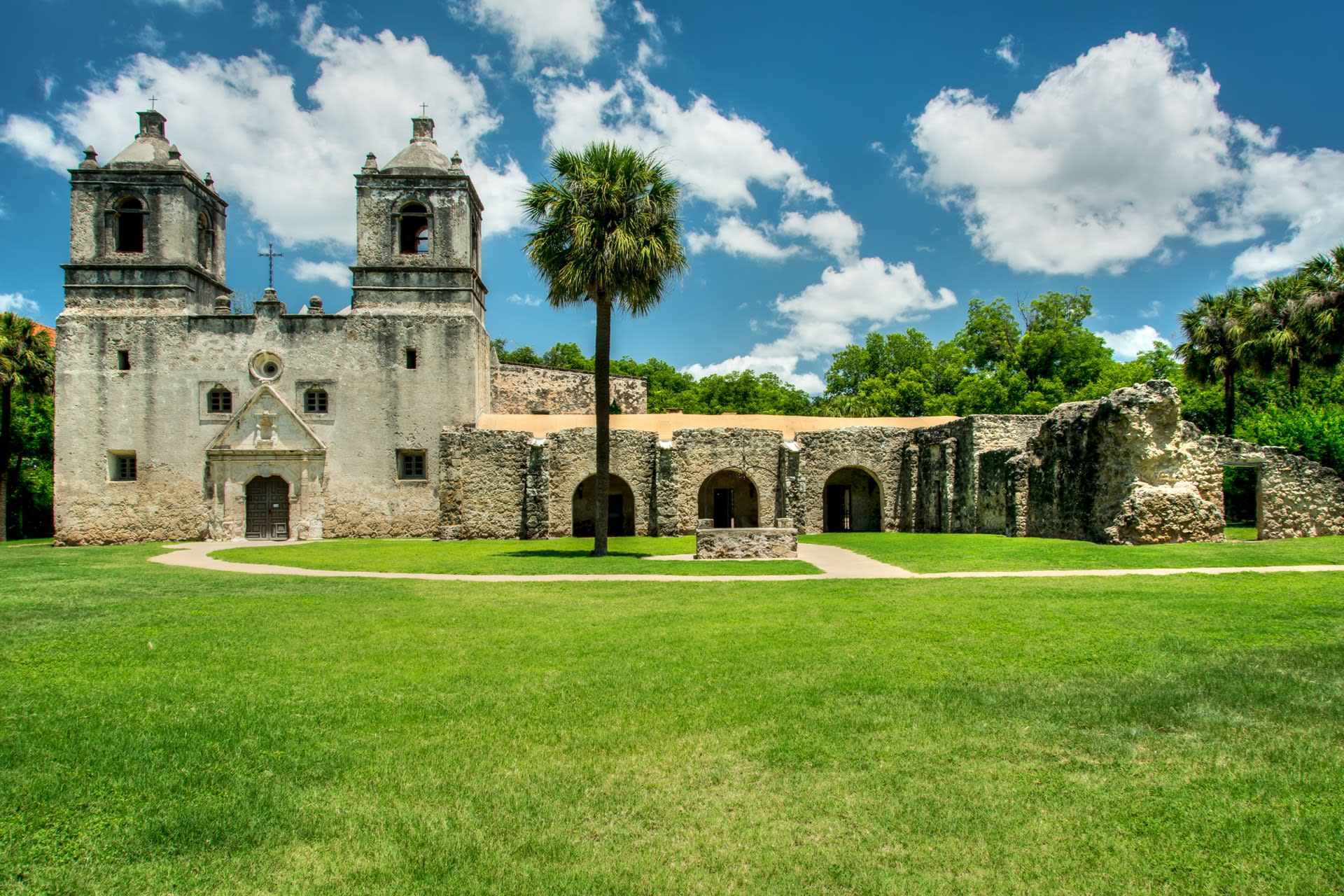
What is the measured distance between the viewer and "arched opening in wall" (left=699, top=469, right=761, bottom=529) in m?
31.2

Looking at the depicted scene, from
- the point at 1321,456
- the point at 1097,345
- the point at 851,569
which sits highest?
the point at 1097,345

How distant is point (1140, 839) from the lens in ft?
12.2

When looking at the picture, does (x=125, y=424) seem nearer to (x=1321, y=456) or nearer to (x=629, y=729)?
(x=629, y=729)

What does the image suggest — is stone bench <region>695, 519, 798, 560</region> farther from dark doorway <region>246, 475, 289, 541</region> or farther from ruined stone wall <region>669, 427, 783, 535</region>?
dark doorway <region>246, 475, 289, 541</region>

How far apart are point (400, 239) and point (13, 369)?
15249 millimetres

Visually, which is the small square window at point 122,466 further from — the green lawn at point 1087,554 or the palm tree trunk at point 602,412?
the green lawn at point 1087,554

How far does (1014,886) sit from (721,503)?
2830 centimetres

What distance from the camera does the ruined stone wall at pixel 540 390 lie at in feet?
108

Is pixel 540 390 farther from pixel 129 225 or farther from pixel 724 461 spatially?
pixel 129 225

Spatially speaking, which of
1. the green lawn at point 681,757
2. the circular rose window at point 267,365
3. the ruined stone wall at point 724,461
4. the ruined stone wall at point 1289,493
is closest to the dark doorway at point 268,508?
the circular rose window at point 267,365

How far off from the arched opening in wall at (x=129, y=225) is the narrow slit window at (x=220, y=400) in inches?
243

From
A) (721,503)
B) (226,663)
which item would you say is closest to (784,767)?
(226,663)

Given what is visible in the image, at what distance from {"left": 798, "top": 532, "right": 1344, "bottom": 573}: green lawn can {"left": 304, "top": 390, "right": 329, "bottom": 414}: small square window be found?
20.3 metres

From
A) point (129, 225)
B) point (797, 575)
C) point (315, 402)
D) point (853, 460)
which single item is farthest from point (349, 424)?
point (797, 575)
